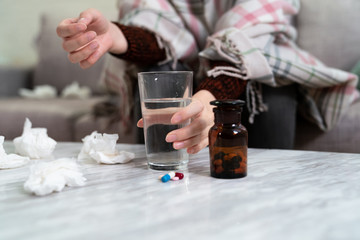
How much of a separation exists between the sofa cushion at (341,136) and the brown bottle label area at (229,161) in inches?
29.6

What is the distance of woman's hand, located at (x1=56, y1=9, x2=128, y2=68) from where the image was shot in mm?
758

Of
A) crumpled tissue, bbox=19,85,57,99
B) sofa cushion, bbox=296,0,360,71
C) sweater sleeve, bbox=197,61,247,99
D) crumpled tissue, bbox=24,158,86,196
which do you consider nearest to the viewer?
crumpled tissue, bbox=24,158,86,196

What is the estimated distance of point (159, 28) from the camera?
1177 millimetres

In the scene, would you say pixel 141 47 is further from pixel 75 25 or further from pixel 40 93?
pixel 40 93

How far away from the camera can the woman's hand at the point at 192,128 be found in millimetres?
609

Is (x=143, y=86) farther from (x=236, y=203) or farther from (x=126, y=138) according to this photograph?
(x=126, y=138)

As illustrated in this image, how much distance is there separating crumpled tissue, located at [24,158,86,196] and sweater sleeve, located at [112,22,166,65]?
0.56 m

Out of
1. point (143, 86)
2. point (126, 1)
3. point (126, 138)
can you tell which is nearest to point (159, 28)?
point (126, 1)

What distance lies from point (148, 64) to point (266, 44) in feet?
1.16

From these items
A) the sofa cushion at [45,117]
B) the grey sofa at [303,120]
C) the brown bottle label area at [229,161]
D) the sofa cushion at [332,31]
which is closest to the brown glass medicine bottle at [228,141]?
the brown bottle label area at [229,161]

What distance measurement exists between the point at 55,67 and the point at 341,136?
5.67 ft

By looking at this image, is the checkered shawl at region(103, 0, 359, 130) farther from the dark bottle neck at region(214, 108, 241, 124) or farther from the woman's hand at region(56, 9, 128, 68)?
the dark bottle neck at region(214, 108, 241, 124)

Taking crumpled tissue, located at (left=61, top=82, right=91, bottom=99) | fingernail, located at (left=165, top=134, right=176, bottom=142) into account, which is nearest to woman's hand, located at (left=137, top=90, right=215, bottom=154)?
fingernail, located at (left=165, top=134, right=176, bottom=142)

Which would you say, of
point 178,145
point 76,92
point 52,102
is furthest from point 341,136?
point 76,92
